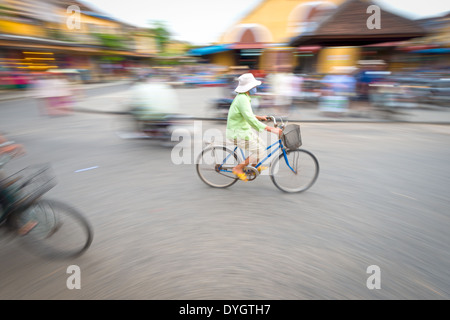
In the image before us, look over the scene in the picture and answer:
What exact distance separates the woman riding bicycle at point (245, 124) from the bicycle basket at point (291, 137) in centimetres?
10

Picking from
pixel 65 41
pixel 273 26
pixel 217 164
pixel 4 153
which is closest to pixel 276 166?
pixel 217 164

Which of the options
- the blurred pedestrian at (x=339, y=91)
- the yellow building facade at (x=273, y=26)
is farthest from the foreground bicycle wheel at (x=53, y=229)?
the yellow building facade at (x=273, y=26)

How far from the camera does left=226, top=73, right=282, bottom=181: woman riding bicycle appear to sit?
363 cm

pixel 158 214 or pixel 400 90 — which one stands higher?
pixel 400 90

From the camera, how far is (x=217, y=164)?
4273mm

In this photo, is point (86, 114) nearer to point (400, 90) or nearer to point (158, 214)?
point (158, 214)

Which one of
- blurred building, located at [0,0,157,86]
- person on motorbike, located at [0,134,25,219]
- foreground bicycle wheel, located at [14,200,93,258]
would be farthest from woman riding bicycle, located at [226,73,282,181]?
blurred building, located at [0,0,157,86]

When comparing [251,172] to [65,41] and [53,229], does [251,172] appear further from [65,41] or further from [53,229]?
[65,41]

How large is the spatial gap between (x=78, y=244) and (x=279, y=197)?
256 cm

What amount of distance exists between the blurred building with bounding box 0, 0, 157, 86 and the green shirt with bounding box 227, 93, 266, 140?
18621mm

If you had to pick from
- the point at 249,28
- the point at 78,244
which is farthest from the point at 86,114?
the point at 249,28

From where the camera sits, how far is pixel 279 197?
398 centimetres
